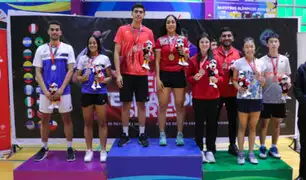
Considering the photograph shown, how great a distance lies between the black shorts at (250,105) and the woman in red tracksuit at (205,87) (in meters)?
0.31

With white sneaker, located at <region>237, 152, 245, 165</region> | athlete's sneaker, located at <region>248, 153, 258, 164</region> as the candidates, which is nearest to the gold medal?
white sneaker, located at <region>237, 152, 245, 165</region>

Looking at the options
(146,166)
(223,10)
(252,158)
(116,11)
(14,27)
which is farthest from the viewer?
(223,10)

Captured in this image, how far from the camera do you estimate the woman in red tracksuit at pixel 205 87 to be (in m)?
→ 3.64

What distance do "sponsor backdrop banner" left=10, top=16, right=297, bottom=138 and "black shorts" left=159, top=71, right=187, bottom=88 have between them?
1.27 meters

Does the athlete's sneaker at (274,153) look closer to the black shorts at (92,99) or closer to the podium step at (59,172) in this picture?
the podium step at (59,172)

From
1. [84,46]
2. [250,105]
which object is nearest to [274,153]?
[250,105]

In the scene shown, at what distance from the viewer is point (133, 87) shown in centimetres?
387

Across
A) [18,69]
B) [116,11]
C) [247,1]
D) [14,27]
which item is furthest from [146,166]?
[247,1]

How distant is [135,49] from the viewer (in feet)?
12.5

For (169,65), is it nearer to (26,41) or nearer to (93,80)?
(93,80)

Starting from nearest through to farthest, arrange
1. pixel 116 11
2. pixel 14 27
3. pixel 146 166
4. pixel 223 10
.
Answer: pixel 146 166 → pixel 14 27 → pixel 116 11 → pixel 223 10

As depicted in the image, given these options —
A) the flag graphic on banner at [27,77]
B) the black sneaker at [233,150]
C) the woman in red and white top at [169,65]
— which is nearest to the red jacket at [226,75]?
the woman in red and white top at [169,65]

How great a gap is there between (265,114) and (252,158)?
2.00ft

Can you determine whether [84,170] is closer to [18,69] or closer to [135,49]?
[135,49]
